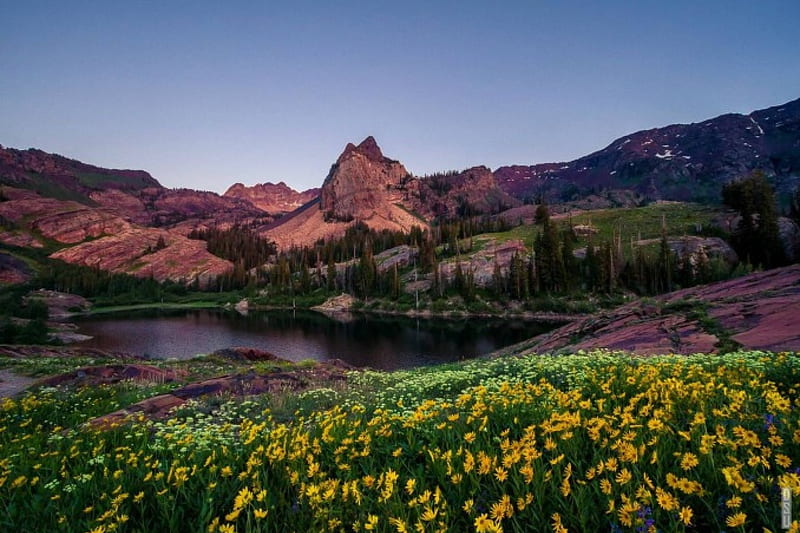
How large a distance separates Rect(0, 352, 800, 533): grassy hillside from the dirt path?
14.2 m

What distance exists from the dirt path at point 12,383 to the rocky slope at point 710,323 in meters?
25.0

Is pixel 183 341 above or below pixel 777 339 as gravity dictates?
below

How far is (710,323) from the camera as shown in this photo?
17422mm

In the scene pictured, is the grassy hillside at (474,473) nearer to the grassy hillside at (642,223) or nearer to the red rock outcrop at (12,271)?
the grassy hillside at (642,223)

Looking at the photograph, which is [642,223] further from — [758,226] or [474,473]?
[474,473]

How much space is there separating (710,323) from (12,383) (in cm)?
3152

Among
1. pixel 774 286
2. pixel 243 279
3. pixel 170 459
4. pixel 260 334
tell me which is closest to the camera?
pixel 170 459

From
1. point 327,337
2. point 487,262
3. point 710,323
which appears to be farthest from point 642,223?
point 710,323

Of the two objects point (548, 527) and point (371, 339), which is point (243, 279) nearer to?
point (371, 339)

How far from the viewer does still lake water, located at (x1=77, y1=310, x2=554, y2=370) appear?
196ft

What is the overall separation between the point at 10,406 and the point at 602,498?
1303 centimetres

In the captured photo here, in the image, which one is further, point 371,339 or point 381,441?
point 371,339

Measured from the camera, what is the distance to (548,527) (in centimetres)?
304

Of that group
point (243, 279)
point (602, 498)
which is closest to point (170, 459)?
point (602, 498)
